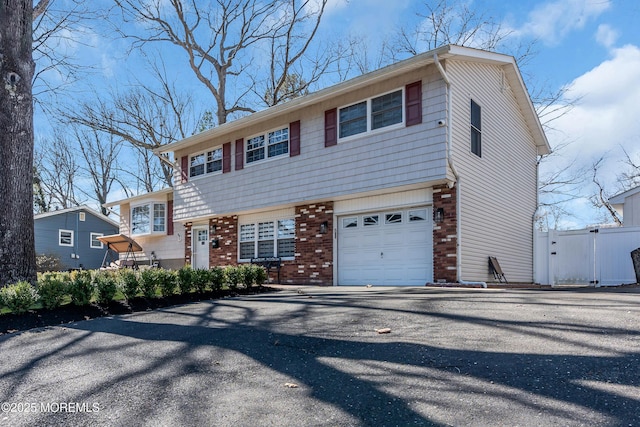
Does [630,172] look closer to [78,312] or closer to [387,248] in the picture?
[387,248]

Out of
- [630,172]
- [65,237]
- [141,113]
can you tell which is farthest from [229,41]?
[630,172]

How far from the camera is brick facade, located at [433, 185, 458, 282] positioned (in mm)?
8930

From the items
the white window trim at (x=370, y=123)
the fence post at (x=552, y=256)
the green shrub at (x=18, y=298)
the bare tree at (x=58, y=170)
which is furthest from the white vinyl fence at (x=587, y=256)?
the bare tree at (x=58, y=170)

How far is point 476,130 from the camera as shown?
1035cm

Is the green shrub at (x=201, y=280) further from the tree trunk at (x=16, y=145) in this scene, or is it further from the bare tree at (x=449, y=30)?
the bare tree at (x=449, y=30)

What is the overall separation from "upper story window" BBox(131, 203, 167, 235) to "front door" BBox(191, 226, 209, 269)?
3.27m

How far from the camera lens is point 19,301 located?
5668 millimetres

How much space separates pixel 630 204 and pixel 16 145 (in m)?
16.2

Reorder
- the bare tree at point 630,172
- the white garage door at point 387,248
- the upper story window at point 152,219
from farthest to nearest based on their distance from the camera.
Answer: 1. the bare tree at point 630,172
2. the upper story window at point 152,219
3. the white garage door at point 387,248

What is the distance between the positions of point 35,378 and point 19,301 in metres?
2.79

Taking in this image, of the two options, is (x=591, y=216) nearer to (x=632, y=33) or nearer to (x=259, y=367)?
(x=632, y=33)

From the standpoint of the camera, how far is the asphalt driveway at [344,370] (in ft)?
8.26

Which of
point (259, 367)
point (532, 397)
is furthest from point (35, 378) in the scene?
point (532, 397)

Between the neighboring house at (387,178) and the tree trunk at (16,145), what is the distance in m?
5.95
